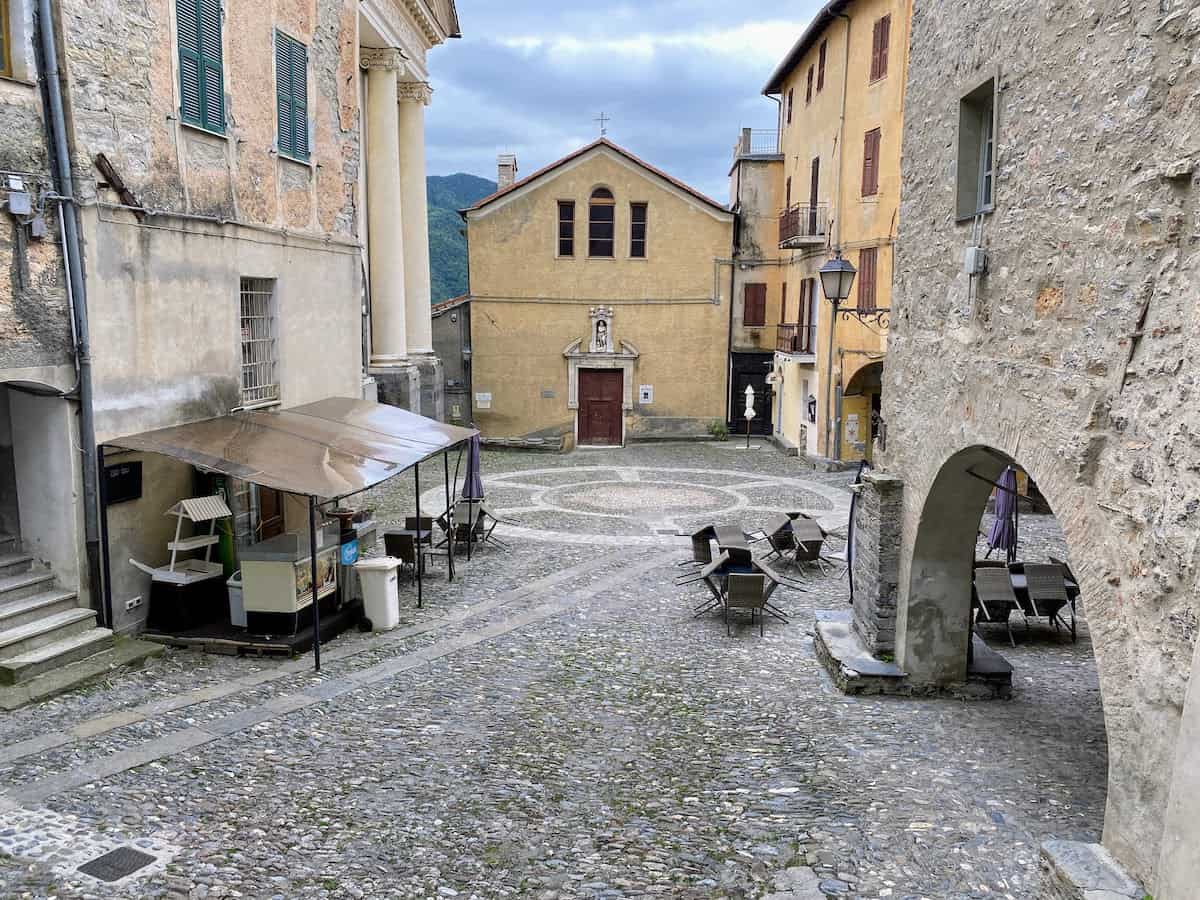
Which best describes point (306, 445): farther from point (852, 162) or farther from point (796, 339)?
point (796, 339)

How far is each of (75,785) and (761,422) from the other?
1072 inches

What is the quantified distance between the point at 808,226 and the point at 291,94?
1677cm

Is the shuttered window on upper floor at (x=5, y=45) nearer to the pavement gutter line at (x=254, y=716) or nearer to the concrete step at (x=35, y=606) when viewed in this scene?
the concrete step at (x=35, y=606)

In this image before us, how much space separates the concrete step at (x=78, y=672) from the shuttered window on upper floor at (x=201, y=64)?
6.06 metres

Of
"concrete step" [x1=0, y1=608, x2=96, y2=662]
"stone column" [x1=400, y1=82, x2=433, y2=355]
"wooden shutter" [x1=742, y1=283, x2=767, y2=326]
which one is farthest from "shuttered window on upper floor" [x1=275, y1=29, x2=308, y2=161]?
"wooden shutter" [x1=742, y1=283, x2=767, y2=326]

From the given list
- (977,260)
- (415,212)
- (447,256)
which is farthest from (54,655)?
(447,256)

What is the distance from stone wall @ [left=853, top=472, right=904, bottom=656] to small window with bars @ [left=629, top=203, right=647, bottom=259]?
22.2m

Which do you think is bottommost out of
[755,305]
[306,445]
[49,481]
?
[49,481]

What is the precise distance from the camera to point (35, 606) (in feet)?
29.2

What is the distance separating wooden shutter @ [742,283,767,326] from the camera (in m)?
30.9

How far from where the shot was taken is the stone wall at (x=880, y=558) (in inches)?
359

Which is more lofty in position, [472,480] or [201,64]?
[201,64]

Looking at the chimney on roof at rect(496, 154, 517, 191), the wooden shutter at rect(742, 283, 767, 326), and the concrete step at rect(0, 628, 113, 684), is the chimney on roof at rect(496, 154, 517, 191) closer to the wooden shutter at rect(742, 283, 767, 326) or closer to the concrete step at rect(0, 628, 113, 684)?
the wooden shutter at rect(742, 283, 767, 326)

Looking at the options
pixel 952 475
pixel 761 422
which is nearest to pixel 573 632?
pixel 952 475
